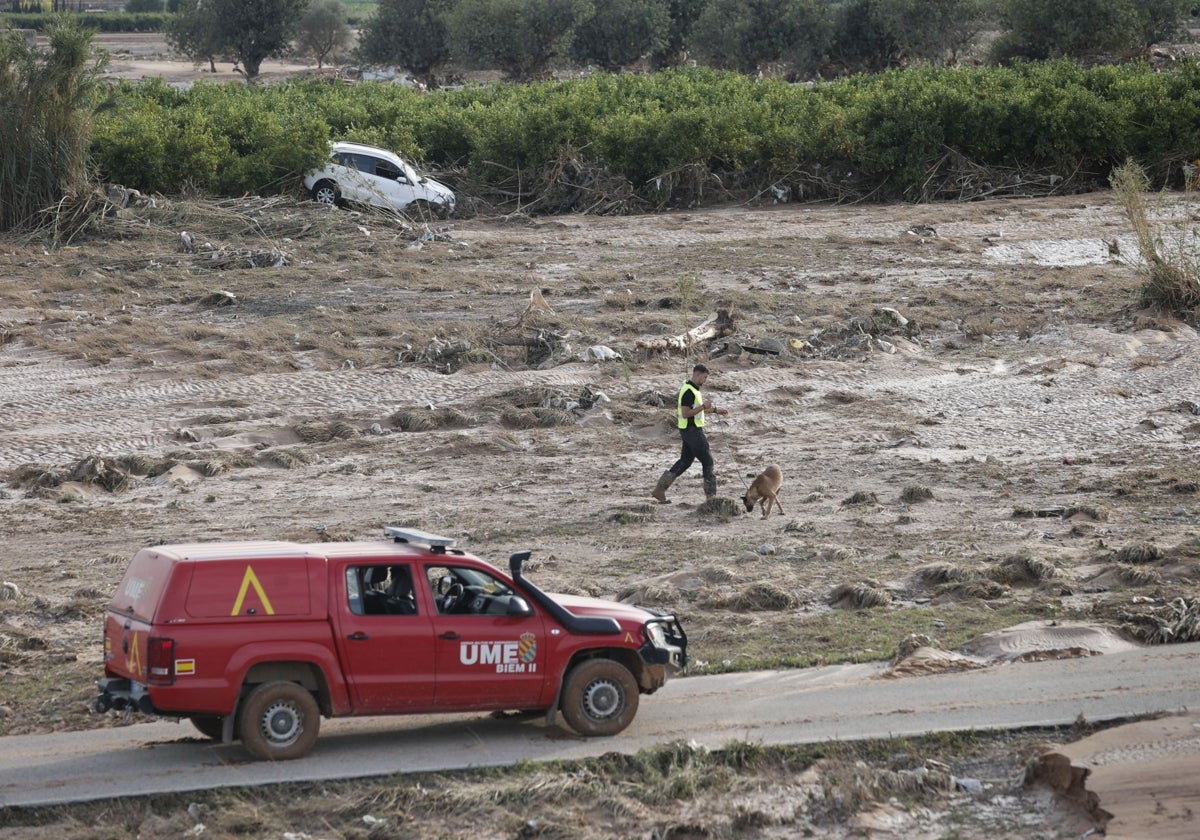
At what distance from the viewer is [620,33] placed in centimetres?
7181

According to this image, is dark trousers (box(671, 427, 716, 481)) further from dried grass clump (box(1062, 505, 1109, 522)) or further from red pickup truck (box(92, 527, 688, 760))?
red pickup truck (box(92, 527, 688, 760))

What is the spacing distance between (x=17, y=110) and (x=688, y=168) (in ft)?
49.2

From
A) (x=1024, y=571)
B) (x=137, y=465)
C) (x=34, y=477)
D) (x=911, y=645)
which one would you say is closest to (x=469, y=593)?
(x=911, y=645)

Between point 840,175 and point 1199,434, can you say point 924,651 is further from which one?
point 840,175

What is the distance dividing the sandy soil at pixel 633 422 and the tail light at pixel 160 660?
2.26 meters

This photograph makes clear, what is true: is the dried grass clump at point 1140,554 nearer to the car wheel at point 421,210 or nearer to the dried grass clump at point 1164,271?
the dried grass clump at point 1164,271

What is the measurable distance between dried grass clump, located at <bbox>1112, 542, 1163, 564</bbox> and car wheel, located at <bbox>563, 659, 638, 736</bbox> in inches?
231

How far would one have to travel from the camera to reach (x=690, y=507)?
15.8 m

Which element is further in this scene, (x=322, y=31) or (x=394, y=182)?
(x=322, y=31)

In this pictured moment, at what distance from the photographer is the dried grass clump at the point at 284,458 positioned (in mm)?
17125

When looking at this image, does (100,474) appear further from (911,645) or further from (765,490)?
(911,645)

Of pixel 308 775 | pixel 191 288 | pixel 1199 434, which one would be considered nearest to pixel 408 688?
pixel 308 775

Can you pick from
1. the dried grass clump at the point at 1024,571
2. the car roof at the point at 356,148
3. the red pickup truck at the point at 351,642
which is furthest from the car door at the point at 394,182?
the red pickup truck at the point at 351,642

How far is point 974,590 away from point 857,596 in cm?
102
